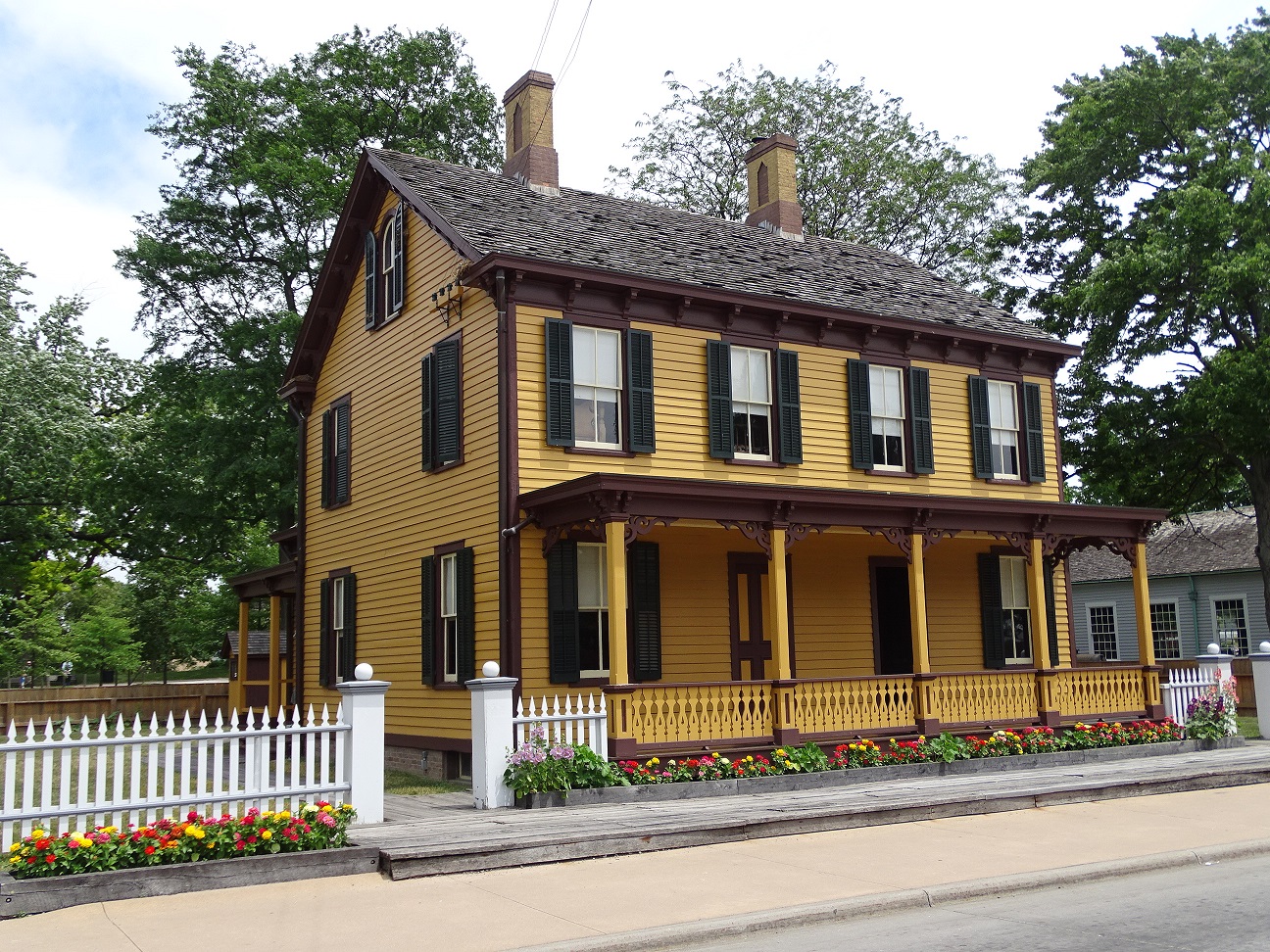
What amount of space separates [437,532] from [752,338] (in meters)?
5.59

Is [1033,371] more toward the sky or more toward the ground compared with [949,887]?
more toward the sky

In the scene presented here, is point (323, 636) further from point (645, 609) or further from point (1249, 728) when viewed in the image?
point (1249, 728)

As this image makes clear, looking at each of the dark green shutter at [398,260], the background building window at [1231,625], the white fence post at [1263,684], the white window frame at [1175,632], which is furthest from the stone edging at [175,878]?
the white window frame at [1175,632]

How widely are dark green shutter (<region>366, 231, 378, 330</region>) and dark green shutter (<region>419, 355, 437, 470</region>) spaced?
2.97 meters

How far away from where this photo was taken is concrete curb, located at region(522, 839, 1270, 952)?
7.35m

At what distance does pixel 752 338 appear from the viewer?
18.3 meters

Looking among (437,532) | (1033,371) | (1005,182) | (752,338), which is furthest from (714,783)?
(1005,182)

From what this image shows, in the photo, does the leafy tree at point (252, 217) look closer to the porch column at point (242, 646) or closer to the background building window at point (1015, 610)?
the porch column at point (242, 646)

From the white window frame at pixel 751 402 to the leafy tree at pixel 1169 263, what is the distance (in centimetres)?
1109

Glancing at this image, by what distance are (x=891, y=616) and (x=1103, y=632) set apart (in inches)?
817

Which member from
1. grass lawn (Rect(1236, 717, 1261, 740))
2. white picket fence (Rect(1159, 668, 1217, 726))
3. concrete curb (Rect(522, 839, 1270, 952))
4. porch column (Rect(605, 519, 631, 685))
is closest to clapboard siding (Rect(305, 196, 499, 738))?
porch column (Rect(605, 519, 631, 685))

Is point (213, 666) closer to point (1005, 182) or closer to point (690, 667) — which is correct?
point (1005, 182)

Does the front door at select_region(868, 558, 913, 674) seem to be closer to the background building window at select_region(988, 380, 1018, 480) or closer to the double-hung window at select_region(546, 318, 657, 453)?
the background building window at select_region(988, 380, 1018, 480)

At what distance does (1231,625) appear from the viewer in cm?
3322
